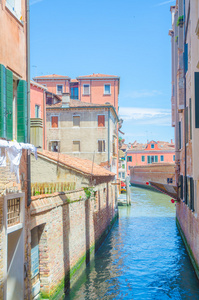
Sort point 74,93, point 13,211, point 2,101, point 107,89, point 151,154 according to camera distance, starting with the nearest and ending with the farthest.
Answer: point 2,101 → point 13,211 → point 107,89 → point 74,93 → point 151,154

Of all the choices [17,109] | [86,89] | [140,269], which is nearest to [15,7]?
[17,109]

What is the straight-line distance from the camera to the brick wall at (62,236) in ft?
24.9

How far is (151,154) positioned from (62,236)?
58.1m

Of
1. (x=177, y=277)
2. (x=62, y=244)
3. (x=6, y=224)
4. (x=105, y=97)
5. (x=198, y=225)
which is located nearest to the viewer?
(x=6, y=224)

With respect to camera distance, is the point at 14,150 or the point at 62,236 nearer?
the point at 14,150

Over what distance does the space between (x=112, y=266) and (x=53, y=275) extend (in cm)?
460

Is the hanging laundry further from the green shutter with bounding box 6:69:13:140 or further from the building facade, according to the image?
the green shutter with bounding box 6:69:13:140

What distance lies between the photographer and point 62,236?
888 centimetres

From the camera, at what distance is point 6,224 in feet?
18.6

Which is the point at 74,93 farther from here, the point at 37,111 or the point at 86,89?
the point at 37,111

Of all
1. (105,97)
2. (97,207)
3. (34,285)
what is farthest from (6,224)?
(105,97)

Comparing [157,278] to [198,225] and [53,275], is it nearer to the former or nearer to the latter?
[198,225]

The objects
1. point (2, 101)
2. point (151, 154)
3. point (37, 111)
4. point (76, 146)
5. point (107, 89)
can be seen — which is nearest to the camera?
point (2, 101)

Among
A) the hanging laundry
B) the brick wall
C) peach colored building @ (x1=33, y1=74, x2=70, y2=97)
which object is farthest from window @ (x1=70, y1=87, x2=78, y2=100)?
the hanging laundry
